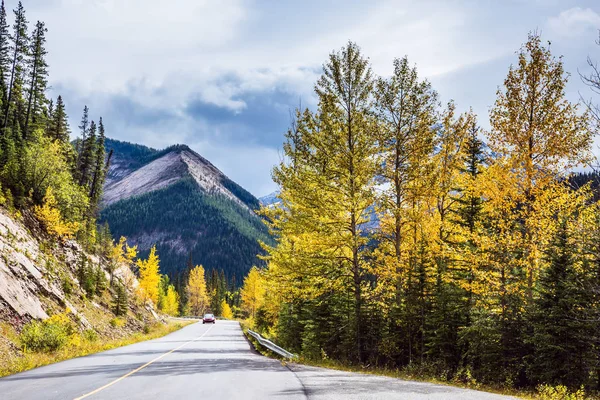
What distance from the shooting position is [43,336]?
16531mm

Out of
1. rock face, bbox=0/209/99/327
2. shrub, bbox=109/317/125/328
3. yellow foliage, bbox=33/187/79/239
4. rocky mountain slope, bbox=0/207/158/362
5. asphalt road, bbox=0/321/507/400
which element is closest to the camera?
asphalt road, bbox=0/321/507/400

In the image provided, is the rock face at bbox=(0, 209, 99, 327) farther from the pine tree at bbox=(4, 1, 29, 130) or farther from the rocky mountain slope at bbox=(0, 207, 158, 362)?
the pine tree at bbox=(4, 1, 29, 130)

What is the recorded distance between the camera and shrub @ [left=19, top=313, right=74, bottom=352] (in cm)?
1596

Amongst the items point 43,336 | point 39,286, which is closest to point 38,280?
point 39,286

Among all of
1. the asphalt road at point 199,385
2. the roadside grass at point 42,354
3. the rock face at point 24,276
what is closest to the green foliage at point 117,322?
the rock face at point 24,276

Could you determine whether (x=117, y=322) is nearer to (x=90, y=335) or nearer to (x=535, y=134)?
(x=90, y=335)

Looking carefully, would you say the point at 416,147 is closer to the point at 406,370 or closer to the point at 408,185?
the point at 408,185

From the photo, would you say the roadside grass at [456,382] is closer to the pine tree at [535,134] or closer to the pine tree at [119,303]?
the pine tree at [535,134]

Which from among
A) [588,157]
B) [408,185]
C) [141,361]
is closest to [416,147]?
[408,185]

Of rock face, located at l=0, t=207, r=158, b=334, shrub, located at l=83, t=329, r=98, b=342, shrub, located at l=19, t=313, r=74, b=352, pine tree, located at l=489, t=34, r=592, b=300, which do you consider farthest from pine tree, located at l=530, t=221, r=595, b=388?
shrub, located at l=83, t=329, r=98, b=342

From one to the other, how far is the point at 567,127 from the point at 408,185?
6052 mm

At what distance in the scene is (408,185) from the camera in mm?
17359

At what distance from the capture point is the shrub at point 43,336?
52.4ft

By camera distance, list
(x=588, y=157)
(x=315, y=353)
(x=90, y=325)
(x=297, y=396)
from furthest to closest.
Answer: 1. (x=90, y=325)
2. (x=315, y=353)
3. (x=588, y=157)
4. (x=297, y=396)
